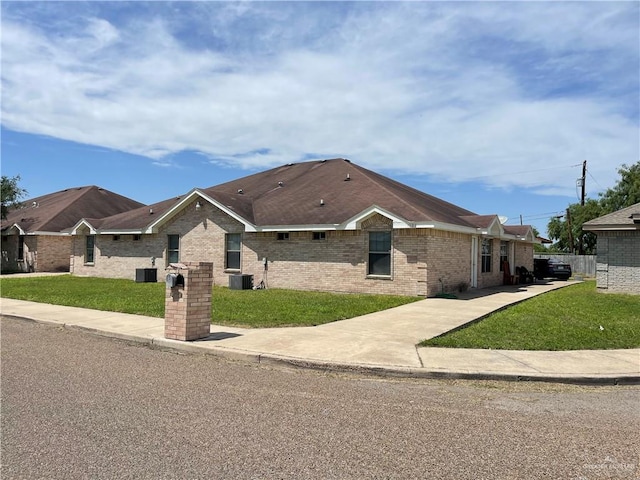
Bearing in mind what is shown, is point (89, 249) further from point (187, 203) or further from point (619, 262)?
point (619, 262)

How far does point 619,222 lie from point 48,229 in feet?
104

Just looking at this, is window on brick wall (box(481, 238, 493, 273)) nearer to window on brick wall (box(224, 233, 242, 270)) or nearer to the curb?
window on brick wall (box(224, 233, 242, 270))

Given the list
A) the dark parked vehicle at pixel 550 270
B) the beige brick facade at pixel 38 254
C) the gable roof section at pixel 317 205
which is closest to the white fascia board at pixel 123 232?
the gable roof section at pixel 317 205

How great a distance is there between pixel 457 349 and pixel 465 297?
9458mm

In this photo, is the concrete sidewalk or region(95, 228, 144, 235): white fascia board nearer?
the concrete sidewalk

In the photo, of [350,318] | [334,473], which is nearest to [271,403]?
[334,473]

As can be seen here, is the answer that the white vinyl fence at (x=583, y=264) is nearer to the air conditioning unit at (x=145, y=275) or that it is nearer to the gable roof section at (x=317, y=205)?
the gable roof section at (x=317, y=205)

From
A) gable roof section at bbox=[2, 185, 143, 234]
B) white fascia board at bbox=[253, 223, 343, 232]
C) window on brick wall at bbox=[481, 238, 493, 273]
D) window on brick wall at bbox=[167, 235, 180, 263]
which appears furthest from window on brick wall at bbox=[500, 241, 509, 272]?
gable roof section at bbox=[2, 185, 143, 234]

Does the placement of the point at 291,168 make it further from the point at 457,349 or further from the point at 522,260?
the point at 457,349

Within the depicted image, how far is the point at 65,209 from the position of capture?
3412 cm

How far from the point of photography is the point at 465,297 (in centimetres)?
1750

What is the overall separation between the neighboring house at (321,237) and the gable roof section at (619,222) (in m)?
3.74

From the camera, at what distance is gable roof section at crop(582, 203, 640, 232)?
19.1m

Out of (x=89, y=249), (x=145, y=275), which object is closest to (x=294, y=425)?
(x=145, y=275)
